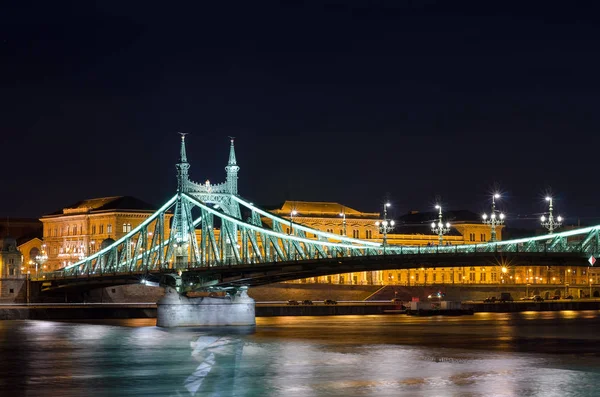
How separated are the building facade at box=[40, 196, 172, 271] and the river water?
91.5 m

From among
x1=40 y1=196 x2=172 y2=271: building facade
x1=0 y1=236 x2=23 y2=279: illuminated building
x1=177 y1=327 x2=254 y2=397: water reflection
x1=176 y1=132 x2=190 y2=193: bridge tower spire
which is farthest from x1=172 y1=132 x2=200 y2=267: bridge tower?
x1=40 y1=196 x2=172 y2=271: building facade

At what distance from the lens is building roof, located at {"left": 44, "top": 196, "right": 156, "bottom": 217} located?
188000 mm

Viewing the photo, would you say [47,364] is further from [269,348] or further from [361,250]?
[361,250]

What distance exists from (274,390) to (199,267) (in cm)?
4600

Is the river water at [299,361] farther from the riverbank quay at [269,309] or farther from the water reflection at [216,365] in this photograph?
the riverbank quay at [269,309]

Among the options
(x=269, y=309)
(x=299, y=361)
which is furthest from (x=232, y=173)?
(x=299, y=361)

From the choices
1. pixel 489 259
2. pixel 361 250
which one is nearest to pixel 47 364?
→ pixel 489 259

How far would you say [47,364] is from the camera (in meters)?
60.8

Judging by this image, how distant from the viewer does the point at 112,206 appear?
188875 millimetres

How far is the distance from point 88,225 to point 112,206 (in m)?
5.37

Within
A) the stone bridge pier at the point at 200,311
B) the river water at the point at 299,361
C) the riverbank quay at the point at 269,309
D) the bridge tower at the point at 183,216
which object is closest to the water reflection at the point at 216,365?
the river water at the point at 299,361

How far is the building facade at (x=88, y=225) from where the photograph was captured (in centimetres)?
18612

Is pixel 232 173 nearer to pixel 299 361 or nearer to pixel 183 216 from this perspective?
pixel 183 216

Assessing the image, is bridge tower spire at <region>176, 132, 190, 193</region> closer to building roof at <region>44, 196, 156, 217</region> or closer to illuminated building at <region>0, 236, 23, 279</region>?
illuminated building at <region>0, 236, 23, 279</region>
